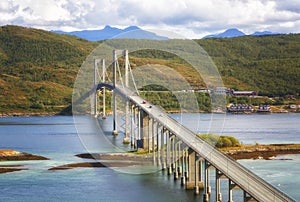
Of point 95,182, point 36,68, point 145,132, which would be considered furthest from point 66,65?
point 95,182

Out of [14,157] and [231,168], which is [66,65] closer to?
[14,157]

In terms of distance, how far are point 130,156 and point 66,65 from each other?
8976 centimetres

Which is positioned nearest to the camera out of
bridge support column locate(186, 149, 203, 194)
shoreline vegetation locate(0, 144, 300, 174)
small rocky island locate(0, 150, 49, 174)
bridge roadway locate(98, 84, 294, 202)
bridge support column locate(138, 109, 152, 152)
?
bridge roadway locate(98, 84, 294, 202)

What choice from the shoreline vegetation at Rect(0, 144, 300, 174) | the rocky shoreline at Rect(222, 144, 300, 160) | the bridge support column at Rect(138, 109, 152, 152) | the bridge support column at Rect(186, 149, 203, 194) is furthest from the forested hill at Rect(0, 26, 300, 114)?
the bridge support column at Rect(186, 149, 203, 194)

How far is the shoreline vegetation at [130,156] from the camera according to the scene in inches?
1403

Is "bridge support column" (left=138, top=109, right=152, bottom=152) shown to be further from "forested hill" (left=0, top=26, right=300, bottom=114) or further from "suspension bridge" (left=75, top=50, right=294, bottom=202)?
"forested hill" (left=0, top=26, right=300, bottom=114)

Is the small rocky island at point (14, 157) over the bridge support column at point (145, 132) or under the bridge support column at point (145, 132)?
under

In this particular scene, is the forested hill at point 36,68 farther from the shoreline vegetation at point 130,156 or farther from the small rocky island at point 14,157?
the shoreline vegetation at point 130,156

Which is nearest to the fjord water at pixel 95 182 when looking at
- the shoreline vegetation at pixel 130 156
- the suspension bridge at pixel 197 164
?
the suspension bridge at pixel 197 164

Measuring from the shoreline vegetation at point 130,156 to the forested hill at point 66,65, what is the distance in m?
53.4

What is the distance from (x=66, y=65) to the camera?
12625 cm

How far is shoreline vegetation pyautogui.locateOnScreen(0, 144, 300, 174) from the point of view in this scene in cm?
3562

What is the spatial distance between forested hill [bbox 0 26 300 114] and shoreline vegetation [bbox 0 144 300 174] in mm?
53415

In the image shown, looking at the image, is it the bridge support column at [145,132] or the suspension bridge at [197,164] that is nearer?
the suspension bridge at [197,164]
